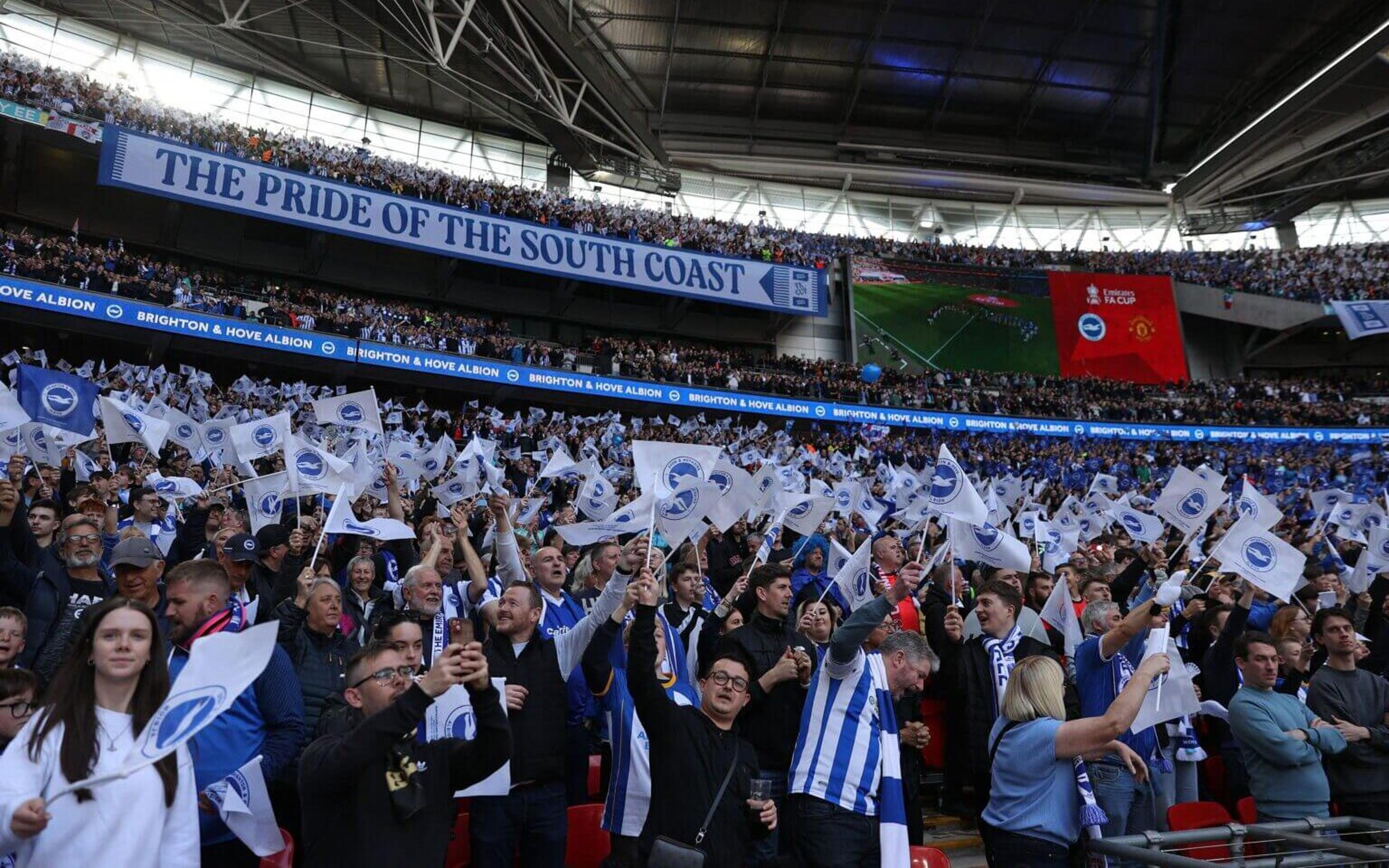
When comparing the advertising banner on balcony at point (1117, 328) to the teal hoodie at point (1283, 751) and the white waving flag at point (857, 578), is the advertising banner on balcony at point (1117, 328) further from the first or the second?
the teal hoodie at point (1283, 751)

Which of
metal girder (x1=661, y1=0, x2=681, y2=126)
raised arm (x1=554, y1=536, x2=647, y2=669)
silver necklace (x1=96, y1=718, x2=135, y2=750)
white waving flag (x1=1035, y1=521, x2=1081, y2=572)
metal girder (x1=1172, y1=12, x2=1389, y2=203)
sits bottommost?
silver necklace (x1=96, y1=718, x2=135, y2=750)

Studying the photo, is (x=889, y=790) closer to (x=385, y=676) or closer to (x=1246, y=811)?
(x=385, y=676)

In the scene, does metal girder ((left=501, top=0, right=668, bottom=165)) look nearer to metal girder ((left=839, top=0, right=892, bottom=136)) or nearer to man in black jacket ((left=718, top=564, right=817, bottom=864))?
metal girder ((left=839, top=0, right=892, bottom=136))

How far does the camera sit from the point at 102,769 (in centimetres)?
222

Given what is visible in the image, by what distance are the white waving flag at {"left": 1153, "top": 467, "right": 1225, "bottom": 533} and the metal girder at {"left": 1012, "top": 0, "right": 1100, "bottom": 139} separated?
95.7 feet

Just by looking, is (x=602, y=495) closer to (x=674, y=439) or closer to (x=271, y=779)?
(x=271, y=779)

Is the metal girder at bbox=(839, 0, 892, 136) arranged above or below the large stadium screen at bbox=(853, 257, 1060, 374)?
above

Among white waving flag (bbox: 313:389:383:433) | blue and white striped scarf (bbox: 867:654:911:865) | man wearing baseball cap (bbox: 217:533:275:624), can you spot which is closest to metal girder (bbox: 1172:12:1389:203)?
white waving flag (bbox: 313:389:383:433)

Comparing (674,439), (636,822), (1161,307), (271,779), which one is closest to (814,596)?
(636,822)

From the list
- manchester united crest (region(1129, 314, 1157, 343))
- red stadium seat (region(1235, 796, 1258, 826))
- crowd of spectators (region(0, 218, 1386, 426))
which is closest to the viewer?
red stadium seat (region(1235, 796, 1258, 826))

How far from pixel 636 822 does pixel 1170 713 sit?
2679 millimetres

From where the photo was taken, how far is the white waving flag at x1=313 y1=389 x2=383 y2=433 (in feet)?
26.6

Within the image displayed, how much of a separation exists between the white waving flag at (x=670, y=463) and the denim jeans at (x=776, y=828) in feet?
6.05

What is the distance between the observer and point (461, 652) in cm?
240
